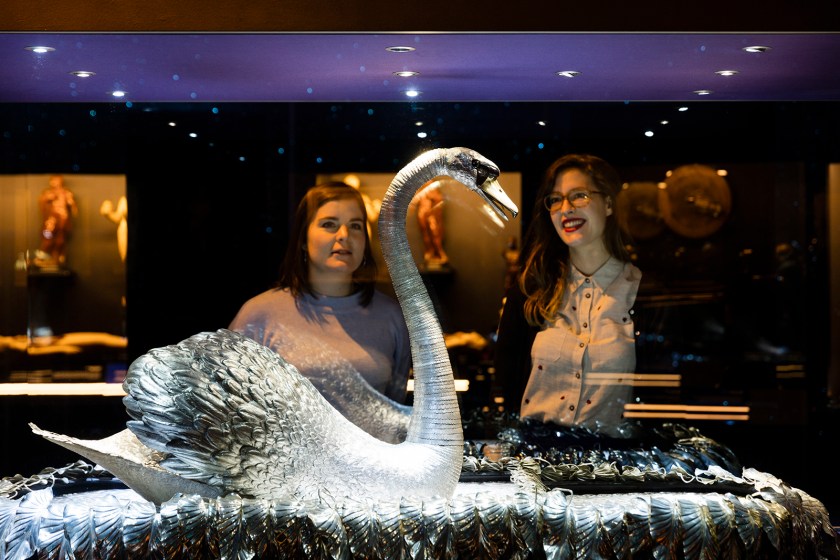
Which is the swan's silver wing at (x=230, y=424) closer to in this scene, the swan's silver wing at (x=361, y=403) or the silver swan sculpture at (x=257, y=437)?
the silver swan sculpture at (x=257, y=437)

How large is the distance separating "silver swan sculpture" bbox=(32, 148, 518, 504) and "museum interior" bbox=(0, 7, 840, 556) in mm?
309

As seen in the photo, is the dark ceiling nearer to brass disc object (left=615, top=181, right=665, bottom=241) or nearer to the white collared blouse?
brass disc object (left=615, top=181, right=665, bottom=241)

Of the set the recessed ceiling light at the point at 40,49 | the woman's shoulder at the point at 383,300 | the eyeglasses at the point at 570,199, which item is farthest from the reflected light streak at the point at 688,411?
the recessed ceiling light at the point at 40,49

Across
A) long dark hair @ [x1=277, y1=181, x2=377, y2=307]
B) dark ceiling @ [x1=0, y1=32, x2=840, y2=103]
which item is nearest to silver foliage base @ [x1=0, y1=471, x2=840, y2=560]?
long dark hair @ [x1=277, y1=181, x2=377, y2=307]

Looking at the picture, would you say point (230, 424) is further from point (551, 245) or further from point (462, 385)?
point (551, 245)

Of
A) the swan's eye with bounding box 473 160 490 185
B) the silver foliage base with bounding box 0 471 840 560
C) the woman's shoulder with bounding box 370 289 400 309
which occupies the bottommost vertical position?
the silver foliage base with bounding box 0 471 840 560

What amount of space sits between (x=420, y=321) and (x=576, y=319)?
0.45 metres

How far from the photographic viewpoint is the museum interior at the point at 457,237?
1913 mm

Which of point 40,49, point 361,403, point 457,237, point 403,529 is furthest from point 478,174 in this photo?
point 40,49

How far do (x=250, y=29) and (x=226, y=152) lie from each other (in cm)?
31

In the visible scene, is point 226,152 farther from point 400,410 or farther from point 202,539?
point 202,539

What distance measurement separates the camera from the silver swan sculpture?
Answer: 1.55m

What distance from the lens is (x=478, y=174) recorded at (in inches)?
69.0

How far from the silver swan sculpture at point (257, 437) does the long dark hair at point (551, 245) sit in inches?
15.4
